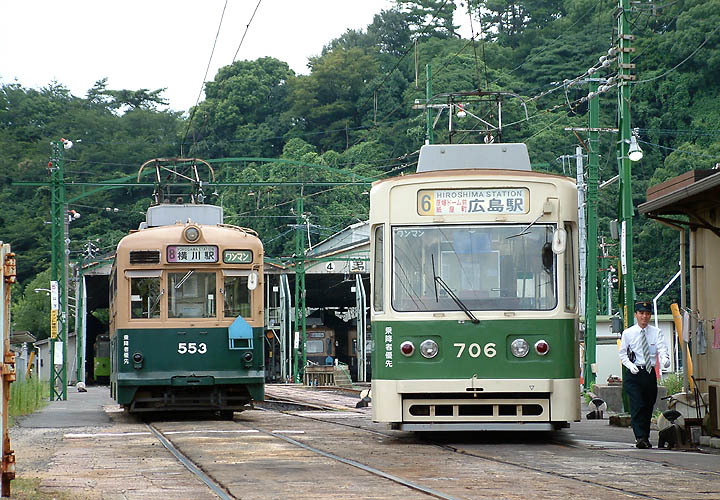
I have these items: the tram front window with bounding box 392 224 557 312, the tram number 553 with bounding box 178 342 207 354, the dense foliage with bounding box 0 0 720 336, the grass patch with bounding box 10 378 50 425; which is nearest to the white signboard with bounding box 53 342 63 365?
the grass patch with bounding box 10 378 50 425

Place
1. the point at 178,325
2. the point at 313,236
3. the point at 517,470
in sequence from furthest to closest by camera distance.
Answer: the point at 313,236, the point at 178,325, the point at 517,470

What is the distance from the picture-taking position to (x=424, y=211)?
13594mm

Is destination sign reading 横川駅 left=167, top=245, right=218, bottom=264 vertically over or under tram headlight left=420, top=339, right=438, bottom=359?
over

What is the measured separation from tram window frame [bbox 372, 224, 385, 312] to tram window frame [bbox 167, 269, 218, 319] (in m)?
5.88

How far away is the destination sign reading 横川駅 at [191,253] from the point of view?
19.0 metres

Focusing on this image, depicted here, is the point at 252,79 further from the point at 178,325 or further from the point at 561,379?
the point at 561,379

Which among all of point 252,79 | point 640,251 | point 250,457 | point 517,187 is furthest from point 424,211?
point 252,79

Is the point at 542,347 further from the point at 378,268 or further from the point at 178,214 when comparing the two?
the point at 178,214

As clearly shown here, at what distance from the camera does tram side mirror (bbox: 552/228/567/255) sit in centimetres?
1335

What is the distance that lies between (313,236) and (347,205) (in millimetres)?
7685

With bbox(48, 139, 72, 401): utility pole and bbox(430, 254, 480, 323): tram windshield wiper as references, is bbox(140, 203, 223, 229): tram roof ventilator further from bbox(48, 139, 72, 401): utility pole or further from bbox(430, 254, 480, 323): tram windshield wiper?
→ bbox(430, 254, 480, 323): tram windshield wiper

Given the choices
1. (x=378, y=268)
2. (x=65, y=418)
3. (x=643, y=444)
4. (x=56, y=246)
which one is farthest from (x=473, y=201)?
(x=56, y=246)

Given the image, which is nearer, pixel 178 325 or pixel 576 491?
pixel 576 491

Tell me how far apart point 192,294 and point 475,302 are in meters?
6.87
